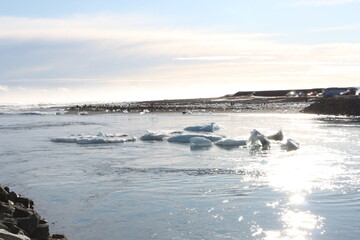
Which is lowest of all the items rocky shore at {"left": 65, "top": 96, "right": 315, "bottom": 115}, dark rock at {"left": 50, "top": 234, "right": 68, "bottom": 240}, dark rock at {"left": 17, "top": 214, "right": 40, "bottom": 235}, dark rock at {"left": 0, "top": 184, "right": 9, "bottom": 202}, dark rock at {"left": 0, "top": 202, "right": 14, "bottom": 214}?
dark rock at {"left": 50, "top": 234, "right": 68, "bottom": 240}

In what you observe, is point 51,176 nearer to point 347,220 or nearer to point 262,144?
point 347,220

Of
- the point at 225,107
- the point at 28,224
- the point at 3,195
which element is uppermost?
the point at 225,107

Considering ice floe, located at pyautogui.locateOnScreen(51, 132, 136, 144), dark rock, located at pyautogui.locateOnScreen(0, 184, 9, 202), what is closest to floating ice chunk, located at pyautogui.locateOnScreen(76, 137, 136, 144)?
ice floe, located at pyautogui.locateOnScreen(51, 132, 136, 144)

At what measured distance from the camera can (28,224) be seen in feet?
25.1

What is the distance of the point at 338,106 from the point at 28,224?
4433cm

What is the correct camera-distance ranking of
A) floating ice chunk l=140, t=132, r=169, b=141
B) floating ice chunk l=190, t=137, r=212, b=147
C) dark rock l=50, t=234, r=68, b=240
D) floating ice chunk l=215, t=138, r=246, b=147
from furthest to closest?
floating ice chunk l=140, t=132, r=169, b=141 < floating ice chunk l=190, t=137, r=212, b=147 < floating ice chunk l=215, t=138, r=246, b=147 < dark rock l=50, t=234, r=68, b=240

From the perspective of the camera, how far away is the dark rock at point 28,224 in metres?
7.60

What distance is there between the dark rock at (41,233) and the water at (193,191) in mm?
541

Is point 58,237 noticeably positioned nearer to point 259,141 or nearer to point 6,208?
point 6,208

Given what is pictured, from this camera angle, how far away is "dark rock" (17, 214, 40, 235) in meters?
7.60

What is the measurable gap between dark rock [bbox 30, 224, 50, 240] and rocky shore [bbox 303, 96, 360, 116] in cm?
4153

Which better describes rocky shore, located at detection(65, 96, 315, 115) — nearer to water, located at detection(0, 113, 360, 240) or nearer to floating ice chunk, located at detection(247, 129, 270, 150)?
floating ice chunk, located at detection(247, 129, 270, 150)

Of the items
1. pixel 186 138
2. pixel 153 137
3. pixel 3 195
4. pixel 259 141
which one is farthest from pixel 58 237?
pixel 153 137

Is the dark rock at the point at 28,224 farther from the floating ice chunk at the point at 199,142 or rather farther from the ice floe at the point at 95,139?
the ice floe at the point at 95,139
